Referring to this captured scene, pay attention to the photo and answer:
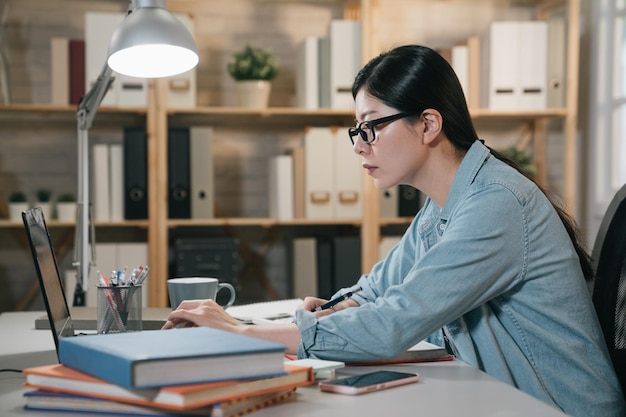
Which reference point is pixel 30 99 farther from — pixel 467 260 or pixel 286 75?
pixel 467 260

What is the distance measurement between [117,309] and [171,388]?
0.53 metres

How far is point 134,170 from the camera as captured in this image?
123 inches

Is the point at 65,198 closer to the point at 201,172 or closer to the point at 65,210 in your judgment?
the point at 65,210

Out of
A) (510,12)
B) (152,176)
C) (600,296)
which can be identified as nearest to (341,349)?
(600,296)

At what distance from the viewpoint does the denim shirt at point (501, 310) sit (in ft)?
3.86

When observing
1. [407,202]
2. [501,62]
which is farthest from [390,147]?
[501,62]

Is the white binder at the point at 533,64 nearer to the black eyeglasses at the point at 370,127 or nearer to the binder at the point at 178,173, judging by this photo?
the binder at the point at 178,173

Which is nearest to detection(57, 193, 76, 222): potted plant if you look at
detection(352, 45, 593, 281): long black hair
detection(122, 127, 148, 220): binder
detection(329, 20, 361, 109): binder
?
detection(122, 127, 148, 220): binder

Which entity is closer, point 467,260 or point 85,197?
point 467,260

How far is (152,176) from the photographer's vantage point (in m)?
3.14

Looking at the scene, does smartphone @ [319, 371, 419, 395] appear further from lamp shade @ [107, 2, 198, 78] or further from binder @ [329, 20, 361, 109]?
binder @ [329, 20, 361, 109]

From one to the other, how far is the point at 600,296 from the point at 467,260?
425 millimetres

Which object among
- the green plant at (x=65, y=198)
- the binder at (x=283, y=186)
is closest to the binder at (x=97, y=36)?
the green plant at (x=65, y=198)

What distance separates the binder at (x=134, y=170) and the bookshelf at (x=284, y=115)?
0.11 ft
